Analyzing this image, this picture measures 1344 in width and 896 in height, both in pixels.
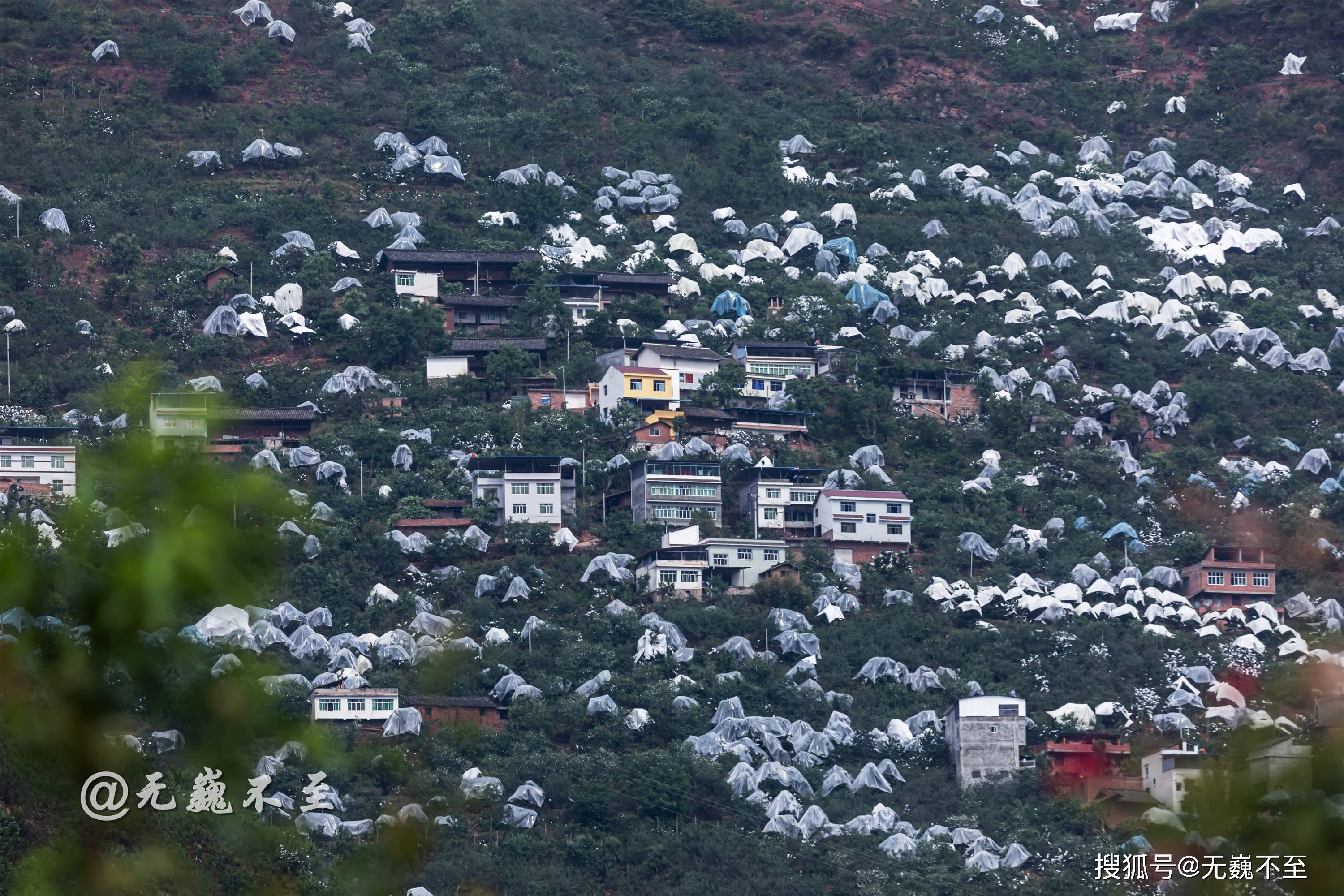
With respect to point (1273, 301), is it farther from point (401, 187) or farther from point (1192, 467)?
point (401, 187)

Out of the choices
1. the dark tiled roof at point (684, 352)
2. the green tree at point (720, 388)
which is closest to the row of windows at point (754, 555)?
the green tree at point (720, 388)

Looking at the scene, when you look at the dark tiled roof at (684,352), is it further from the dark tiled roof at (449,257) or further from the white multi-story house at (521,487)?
the dark tiled roof at (449,257)

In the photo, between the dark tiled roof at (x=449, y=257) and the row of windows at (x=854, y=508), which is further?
the dark tiled roof at (x=449, y=257)

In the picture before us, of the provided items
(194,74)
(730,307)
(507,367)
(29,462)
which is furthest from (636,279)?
(194,74)

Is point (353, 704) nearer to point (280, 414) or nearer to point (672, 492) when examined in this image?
point (672, 492)

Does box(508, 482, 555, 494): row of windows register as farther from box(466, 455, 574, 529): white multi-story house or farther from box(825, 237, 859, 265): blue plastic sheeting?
box(825, 237, 859, 265): blue plastic sheeting

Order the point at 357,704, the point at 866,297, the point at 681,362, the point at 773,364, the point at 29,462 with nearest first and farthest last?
1. the point at 357,704
2. the point at 29,462
3. the point at 681,362
4. the point at 773,364
5. the point at 866,297
